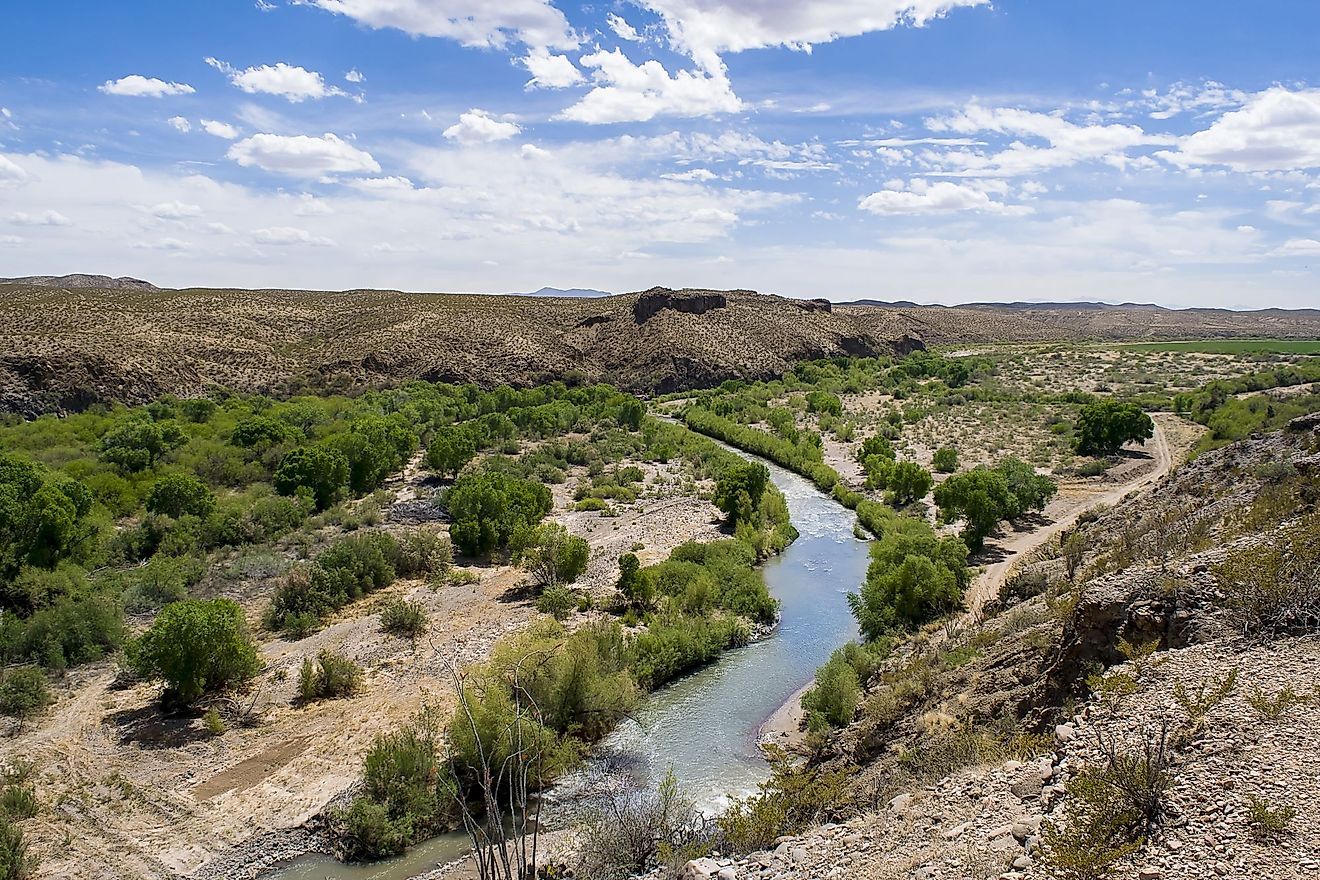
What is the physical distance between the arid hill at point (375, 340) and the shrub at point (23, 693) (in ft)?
170

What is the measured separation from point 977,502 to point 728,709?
660 inches

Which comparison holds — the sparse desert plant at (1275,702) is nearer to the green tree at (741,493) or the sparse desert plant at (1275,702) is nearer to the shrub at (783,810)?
the shrub at (783,810)

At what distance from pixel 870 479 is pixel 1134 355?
92.5m

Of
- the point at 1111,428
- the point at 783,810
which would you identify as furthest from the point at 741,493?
the point at 1111,428

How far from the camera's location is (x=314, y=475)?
40.7 m

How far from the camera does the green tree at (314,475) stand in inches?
1582

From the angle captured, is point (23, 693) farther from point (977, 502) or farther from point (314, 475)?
point (977, 502)

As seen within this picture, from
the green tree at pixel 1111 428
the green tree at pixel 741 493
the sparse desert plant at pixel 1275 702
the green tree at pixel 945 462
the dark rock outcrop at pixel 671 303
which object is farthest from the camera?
the dark rock outcrop at pixel 671 303

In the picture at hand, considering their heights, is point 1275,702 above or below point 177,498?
above

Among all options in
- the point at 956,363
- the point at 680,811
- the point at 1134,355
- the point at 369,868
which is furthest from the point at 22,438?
the point at 1134,355

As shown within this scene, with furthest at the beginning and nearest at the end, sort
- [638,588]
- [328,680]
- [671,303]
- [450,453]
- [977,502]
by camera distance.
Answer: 1. [671,303]
2. [450,453]
3. [977,502]
4. [638,588]
5. [328,680]

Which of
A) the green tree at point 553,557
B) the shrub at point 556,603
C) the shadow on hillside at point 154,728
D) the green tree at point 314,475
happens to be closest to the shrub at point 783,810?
the shrub at point 556,603

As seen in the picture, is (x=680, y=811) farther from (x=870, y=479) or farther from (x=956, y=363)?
(x=956, y=363)

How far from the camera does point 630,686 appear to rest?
22.2 m
